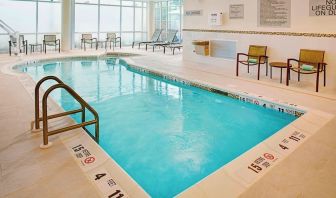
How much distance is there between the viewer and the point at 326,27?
17.4 feet

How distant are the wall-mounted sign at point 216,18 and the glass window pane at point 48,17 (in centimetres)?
762

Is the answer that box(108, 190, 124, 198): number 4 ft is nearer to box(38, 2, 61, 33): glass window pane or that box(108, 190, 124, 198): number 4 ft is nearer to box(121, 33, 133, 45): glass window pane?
box(38, 2, 61, 33): glass window pane

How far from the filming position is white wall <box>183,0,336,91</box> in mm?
5340

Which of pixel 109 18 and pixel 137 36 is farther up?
pixel 109 18

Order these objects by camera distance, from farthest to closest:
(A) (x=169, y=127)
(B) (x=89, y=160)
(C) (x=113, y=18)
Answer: (C) (x=113, y=18) < (A) (x=169, y=127) < (B) (x=89, y=160)

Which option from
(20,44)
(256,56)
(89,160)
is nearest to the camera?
(89,160)

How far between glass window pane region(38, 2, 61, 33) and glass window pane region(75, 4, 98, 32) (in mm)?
901

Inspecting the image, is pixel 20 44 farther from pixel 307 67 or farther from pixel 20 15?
pixel 307 67

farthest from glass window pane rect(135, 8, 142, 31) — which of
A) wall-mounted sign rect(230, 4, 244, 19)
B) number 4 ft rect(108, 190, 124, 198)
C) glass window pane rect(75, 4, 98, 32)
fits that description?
number 4 ft rect(108, 190, 124, 198)

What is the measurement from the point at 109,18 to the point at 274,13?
391 inches

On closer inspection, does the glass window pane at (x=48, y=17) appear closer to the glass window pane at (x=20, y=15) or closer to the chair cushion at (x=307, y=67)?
the glass window pane at (x=20, y=15)

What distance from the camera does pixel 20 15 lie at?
11.5m

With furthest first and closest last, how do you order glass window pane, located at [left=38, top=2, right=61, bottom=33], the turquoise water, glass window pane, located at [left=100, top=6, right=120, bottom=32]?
1. glass window pane, located at [left=100, top=6, right=120, bottom=32]
2. glass window pane, located at [left=38, top=2, right=61, bottom=33]
3. the turquoise water

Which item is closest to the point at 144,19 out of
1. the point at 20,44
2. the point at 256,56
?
the point at 20,44
